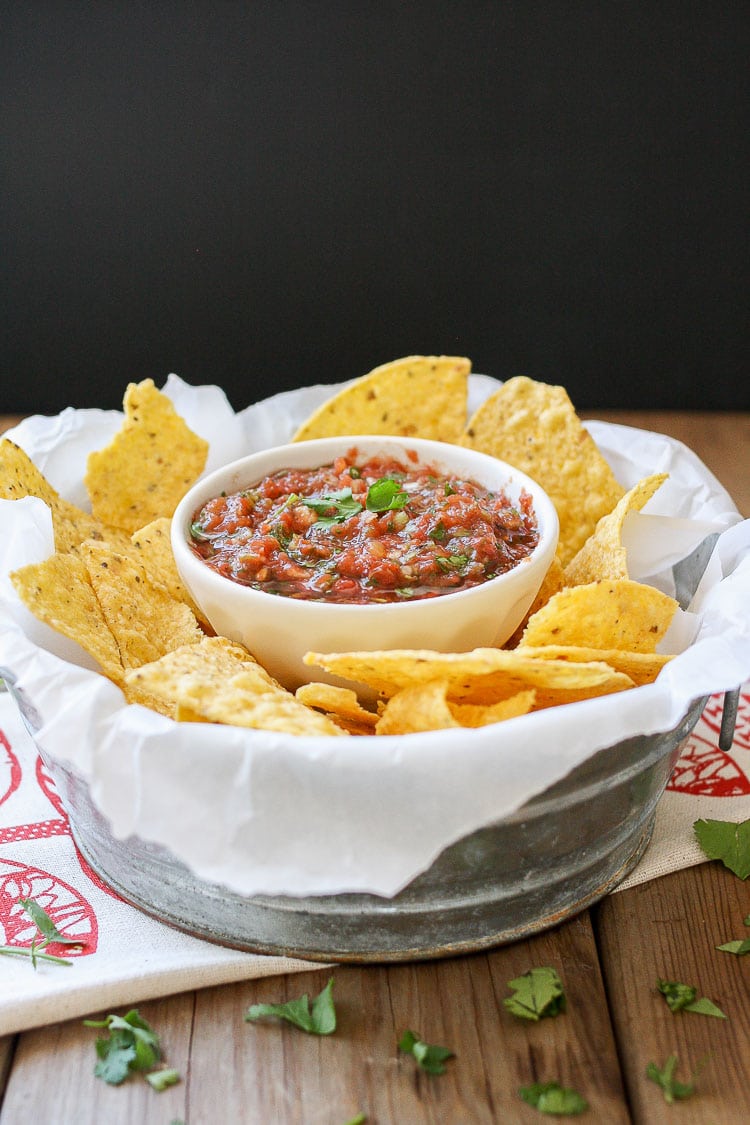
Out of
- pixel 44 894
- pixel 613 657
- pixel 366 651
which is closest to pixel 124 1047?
pixel 44 894

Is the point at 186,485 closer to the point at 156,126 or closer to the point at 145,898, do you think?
the point at 145,898

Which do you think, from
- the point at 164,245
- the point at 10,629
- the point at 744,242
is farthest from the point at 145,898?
the point at 744,242

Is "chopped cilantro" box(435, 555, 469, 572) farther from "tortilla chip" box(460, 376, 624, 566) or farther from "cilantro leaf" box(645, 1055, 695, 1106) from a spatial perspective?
"cilantro leaf" box(645, 1055, 695, 1106)

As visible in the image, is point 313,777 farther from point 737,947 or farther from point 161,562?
point 161,562

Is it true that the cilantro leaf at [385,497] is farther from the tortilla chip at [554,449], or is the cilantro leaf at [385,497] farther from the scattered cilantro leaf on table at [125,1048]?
the scattered cilantro leaf on table at [125,1048]

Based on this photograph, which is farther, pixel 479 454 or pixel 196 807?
pixel 479 454

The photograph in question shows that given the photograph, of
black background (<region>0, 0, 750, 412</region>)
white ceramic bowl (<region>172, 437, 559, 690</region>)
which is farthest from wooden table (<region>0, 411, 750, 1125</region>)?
black background (<region>0, 0, 750, 412</region>)

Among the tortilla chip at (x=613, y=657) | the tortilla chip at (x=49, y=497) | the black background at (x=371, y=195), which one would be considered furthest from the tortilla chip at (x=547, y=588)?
the black background at (x=371, y=195)
